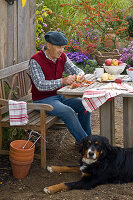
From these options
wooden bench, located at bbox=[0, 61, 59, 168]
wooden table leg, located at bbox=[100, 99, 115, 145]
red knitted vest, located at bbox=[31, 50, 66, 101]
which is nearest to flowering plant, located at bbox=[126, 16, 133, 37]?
wooden bench, located at bbox=[0, 61, 59, 168]

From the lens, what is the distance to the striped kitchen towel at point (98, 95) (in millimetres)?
4191

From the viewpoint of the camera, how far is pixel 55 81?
4.70 m

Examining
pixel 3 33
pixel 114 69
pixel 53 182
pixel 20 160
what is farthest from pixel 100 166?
pixel 3 33

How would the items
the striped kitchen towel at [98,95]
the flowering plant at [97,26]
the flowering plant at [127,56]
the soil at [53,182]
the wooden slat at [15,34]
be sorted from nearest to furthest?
the soil at [53,182], the striped kitchen towel at [98,95], the wooden slat at [15,34], the flowering plant at [127,56], the flowering plant at [97,26]

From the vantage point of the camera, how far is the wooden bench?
14.6 ft

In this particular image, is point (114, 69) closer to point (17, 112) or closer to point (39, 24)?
point (17, 112)

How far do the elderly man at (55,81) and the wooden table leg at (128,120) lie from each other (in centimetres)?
51

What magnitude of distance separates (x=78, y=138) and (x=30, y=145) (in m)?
0.64

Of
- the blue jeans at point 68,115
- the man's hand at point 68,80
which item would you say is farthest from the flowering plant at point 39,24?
the man's hand at point 68,80

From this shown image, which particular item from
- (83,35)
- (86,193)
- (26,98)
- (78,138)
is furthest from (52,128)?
(83,35)

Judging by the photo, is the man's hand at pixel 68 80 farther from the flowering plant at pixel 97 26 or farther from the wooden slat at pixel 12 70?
the flowering plant at pixel 97 26

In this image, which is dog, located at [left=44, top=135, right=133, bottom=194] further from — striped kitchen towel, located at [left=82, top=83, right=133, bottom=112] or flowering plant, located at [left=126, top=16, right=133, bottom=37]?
flowering plant, located at [left=126, top=16, right=133, bottom=37]

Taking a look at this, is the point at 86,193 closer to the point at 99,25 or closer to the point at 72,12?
the point at 99,25

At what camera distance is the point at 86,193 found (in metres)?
3.91
